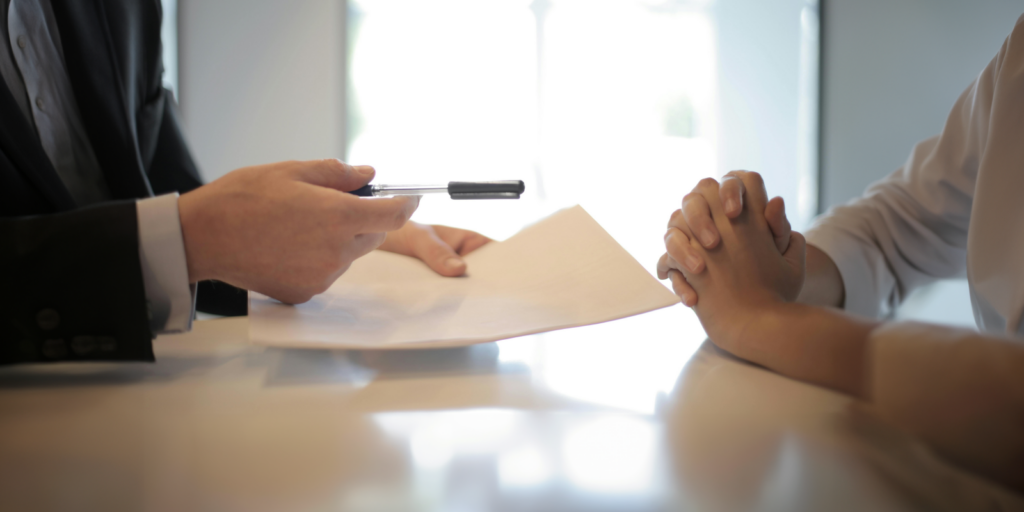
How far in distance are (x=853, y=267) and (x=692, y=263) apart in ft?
1.05

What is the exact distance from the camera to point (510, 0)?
2.91 m

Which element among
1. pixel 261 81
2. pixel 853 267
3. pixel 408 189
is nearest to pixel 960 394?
pixel 408 189

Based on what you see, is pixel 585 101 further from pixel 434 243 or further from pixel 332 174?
pixel 332 174

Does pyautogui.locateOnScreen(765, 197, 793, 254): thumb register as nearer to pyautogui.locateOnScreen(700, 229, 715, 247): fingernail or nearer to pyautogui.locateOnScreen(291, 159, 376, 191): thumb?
pyautogui.locateOnScreen(700, 229, 715, 247): fingernail

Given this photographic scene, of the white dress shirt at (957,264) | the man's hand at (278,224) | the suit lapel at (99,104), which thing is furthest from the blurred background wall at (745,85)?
the man's hand at (278,224)

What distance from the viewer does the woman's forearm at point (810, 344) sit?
0.93ft

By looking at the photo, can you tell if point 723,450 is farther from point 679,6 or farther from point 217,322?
point 679,6

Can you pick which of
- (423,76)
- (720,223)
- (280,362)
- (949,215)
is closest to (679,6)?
(423,76)

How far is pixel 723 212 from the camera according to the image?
468 mm

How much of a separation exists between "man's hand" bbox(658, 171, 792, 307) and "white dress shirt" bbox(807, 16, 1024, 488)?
0.55ft

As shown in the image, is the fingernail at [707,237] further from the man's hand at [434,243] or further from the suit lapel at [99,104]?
the suit lapel at [99,104]

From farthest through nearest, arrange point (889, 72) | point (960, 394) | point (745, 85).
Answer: point (745, 85) < point (889, 72) < point (960, 394)

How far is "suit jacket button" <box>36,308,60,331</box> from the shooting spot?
1.09ft

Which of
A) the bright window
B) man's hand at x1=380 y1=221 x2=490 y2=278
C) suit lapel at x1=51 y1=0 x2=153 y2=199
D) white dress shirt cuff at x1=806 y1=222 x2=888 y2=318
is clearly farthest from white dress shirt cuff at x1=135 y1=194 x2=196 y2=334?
the bright window
